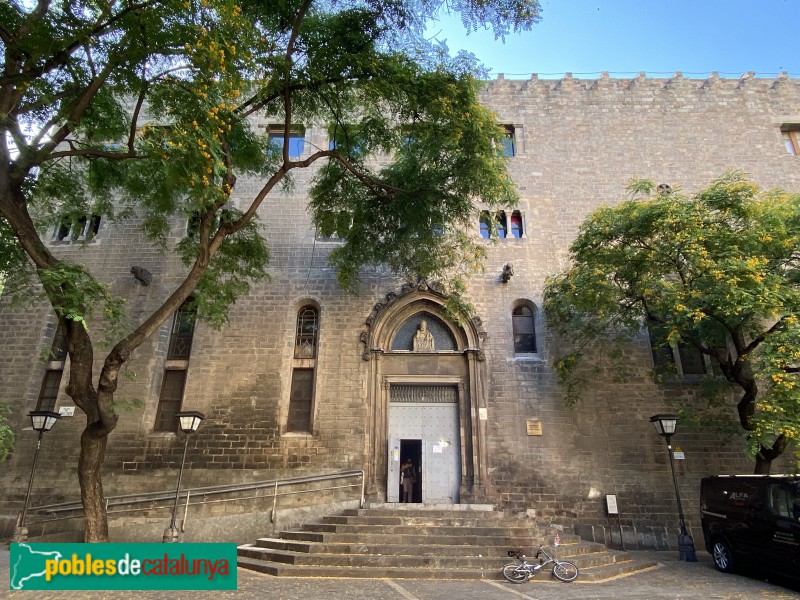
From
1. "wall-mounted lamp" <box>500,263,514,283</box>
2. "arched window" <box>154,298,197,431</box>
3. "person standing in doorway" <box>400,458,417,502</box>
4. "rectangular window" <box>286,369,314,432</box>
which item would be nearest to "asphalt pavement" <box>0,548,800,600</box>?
"person standing in doorway" <box>400,458,417,502</box>

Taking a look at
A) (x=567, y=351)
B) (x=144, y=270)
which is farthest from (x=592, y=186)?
(x=144, y=270)

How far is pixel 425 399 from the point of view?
13.1 meters

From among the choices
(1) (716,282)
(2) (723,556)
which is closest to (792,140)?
(1) (716,282)

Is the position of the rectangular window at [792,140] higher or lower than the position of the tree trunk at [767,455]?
higher

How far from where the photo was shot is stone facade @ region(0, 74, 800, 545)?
12.0 m

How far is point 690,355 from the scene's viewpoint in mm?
13289

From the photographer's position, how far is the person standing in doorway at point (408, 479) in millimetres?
12227

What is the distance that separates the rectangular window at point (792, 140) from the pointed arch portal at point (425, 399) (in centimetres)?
1181

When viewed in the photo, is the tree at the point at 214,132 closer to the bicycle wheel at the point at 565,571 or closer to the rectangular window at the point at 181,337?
the rectangular window at the point at 181,337

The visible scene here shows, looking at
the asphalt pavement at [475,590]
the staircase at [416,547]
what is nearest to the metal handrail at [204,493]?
the staircase at [416,547]

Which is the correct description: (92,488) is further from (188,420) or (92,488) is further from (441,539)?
(441,539)

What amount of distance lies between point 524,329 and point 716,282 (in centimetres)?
518

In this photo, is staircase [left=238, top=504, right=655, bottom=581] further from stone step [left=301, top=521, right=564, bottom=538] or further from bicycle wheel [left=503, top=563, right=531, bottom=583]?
bicycle wheel [left=503, top=563, right=531, bottom=583]

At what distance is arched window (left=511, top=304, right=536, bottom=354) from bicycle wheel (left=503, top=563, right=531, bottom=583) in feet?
21.2
